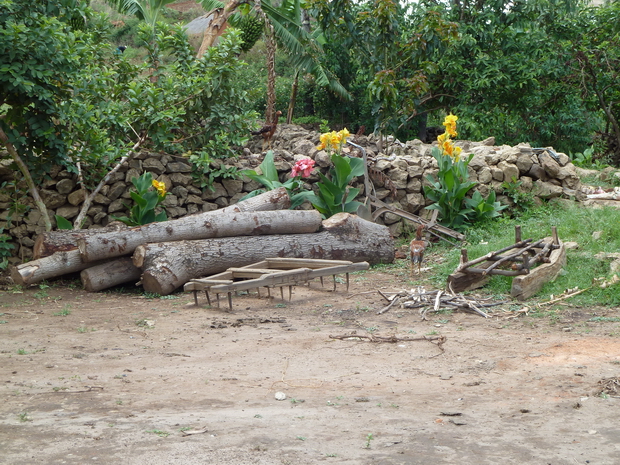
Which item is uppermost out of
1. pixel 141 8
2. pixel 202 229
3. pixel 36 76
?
pixel 141 8

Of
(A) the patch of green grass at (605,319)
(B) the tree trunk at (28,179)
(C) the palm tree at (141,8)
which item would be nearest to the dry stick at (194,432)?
(A) the patch of green grass at (605,319)

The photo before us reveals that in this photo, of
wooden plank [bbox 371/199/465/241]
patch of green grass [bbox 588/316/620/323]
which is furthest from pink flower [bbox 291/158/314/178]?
patch of green grass [bbox 588/316/620/323]

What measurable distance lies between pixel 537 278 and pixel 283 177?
460cm

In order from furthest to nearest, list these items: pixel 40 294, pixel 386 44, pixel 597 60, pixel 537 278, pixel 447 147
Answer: pixel 597 60 < pixel 386 44 < pixel 447 147 < pixel 40 294 < pixel 537 278

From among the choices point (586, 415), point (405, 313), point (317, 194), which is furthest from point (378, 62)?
point (586, 415)

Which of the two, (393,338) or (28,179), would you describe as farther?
(28,179)

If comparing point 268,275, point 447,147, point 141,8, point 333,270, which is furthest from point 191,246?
point 141,8

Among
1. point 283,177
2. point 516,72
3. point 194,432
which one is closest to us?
point 194,432

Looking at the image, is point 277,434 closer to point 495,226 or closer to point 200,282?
point 200,282

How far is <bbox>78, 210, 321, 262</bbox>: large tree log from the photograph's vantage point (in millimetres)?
6848

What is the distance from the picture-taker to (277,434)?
10.2 ft

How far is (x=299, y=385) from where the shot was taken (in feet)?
13.3

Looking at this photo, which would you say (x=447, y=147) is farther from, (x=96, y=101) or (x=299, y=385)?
(x=299, y=385)

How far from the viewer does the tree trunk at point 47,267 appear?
6762 mm
